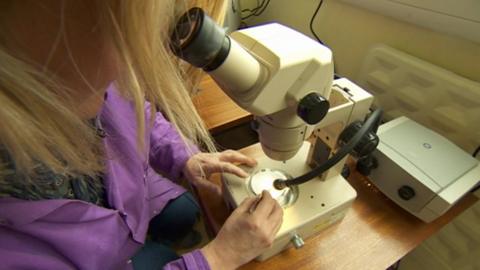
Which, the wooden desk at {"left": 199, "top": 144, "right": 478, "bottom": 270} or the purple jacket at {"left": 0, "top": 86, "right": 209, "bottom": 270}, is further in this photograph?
the wooden desk at {"left": 199, "top": 144, "right": 478, "bottom": 270}

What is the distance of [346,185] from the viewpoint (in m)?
0.56

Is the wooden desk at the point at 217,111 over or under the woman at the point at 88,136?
under

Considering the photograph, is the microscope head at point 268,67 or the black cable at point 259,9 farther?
the black cable at point 259,9

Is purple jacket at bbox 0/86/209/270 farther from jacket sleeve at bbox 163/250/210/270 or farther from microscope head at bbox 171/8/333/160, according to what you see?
microscope head at bbox 171/8/333/160

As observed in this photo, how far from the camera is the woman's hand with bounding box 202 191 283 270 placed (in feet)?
1.52

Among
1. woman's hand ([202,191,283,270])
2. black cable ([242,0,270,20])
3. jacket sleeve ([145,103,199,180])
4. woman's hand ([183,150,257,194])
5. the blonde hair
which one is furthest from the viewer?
black cable ([242,0,270,20])

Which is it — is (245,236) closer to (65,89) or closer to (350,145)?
(350,145)

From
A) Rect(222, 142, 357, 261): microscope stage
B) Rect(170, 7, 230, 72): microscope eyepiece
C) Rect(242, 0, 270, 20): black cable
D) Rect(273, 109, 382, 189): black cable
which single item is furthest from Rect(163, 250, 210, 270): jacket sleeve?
Rect(242, 0, 270, 20): black cable

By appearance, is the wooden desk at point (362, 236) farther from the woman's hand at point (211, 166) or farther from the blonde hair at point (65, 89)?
the blonde hair at point (65, 89)

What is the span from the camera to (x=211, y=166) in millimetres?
623

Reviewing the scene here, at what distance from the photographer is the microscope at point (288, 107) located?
31cm

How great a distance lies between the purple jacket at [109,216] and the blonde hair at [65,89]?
109mm

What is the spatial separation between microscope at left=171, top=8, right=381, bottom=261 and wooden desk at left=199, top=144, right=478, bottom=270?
0.08 ft

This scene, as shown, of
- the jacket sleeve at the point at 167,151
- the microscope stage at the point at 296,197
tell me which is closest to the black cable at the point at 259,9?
the jacket sleeve at the point at 167,151
